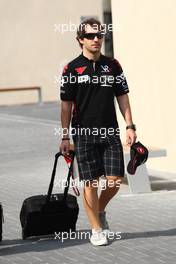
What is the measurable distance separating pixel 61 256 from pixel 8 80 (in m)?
20.9

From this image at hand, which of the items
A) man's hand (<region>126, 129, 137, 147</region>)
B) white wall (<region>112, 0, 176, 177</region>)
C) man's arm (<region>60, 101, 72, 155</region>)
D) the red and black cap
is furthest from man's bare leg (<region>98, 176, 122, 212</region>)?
white wall (<region>112, 0, 176, 177</region>)

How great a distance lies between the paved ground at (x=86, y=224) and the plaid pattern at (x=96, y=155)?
0.59m

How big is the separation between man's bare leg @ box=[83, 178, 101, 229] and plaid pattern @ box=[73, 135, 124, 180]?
7 centimetres

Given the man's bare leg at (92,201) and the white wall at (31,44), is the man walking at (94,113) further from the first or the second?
the white wall at (31,44)

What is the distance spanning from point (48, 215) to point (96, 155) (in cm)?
72

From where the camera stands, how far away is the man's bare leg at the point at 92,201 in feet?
22.9

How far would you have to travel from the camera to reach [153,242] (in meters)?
7.09

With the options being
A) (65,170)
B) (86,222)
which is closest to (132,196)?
(86,222)

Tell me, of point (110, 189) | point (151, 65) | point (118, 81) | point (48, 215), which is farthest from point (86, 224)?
point (151, 65)

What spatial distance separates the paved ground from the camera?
6.64 m

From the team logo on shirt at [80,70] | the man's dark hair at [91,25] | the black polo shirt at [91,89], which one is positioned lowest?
the black polo shirt at [91,89]

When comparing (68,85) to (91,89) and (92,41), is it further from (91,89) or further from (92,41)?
(92,41)

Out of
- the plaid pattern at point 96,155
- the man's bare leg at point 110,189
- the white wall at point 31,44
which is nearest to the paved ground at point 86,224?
the man's bare leg at point 110,189

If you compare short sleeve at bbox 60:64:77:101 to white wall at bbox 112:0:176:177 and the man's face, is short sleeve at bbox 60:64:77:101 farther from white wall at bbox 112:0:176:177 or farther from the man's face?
white wall at bbox 112:0:176:177
